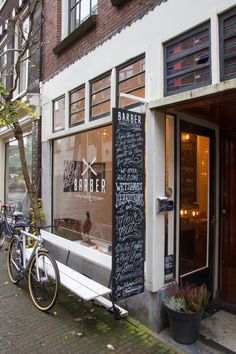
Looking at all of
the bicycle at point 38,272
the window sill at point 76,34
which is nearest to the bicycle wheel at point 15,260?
the bicycle at point 38,272

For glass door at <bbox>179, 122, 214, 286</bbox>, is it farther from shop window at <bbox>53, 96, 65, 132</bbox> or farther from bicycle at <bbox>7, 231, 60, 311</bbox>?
shop window at <bbox>53, 96, 65, 132</bbox>

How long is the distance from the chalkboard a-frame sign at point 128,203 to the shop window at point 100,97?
136 centimetres

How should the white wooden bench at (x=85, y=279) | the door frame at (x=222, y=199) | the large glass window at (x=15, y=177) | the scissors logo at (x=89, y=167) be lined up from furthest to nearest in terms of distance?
the large glass window at (x=15, y=177), the scissors logo at (x=89, y=167), the door frame at (x=222, y=199), the white wooden bench at (x=85, y=279)

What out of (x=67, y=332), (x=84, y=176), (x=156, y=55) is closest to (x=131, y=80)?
(x=156, y=55)

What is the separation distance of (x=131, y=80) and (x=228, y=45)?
1.58m

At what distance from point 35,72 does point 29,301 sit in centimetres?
505

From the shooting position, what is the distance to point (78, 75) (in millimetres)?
5695

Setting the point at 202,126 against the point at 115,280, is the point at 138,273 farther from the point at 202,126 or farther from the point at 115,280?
the point at 202,126

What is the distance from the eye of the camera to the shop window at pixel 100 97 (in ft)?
16.3

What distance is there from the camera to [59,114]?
257 inches

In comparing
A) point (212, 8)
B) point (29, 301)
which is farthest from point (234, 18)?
point (29, 301)

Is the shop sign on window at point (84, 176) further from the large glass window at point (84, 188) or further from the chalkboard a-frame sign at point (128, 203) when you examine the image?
the chalkboard a-frame sign at point (128, 203)

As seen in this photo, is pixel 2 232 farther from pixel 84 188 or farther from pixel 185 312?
pixel 185 312

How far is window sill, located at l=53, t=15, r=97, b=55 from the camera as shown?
5234 millimetres
